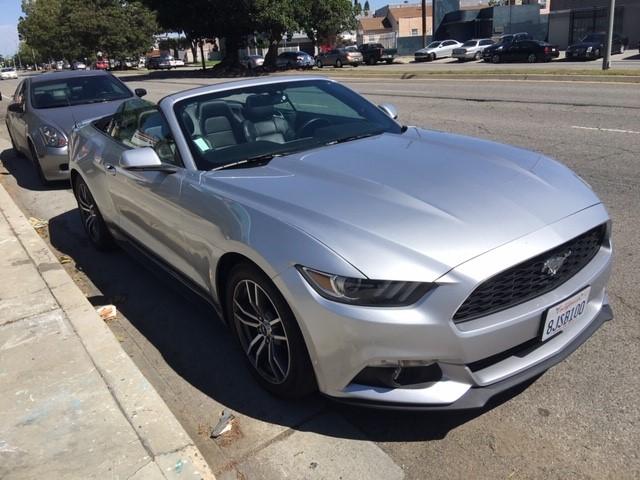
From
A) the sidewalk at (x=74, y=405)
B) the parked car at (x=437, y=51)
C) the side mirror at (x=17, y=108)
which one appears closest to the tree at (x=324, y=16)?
the parked car at (x=437, y=51)

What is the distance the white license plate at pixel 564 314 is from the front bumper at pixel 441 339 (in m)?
0.04

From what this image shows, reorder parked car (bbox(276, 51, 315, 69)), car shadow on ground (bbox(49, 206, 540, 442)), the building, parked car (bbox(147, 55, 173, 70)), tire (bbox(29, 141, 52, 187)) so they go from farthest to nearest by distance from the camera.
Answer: parked car (bbox(147, 55, 173, 70))
the building
parked car (bbox(276, 51, 315, 69))
tire (bbox(29, 141, 52, 187))
car shadow on ground (bbox(49, 206, 540, 442))

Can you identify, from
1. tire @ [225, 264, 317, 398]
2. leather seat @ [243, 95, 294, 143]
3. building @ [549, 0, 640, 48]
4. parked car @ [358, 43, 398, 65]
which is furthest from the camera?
building @ [549, 0, 640, 48]

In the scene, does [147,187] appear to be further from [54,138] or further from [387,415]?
[54,138]

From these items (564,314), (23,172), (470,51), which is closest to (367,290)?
(564,314)

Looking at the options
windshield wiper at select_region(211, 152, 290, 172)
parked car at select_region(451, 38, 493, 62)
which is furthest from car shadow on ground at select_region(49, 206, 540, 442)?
parked car at select_region(451, 38, 493, 62)

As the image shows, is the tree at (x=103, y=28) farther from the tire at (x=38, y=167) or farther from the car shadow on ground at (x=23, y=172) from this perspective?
the tire at (x=38, y=167)

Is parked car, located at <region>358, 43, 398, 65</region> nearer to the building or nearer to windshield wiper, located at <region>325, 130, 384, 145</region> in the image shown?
the building

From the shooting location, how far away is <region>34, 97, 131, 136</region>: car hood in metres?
8.43

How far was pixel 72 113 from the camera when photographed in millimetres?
8742

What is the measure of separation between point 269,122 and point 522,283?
214cm

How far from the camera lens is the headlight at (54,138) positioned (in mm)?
8156

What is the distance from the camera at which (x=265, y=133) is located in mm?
3926

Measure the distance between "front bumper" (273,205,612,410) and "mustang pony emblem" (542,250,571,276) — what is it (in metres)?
0.07
